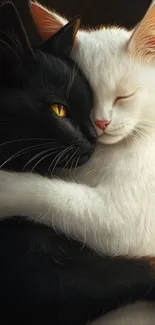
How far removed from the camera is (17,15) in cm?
71

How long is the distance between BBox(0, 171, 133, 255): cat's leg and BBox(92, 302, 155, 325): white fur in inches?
→ 3.4

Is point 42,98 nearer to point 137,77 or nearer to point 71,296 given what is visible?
point 137,77

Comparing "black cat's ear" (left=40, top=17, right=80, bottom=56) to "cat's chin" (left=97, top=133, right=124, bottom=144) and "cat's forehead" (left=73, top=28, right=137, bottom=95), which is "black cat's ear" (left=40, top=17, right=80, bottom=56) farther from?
"cat's chin" (left=97, top=133, right=124, bottom=144)

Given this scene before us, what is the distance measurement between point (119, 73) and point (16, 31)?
0.58ft

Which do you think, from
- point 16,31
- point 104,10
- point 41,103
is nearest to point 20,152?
point 41,103

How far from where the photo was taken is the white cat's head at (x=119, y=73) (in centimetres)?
72

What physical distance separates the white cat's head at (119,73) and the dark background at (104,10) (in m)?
0.03

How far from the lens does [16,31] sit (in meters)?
0.71

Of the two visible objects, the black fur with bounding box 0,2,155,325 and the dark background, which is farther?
the dark background

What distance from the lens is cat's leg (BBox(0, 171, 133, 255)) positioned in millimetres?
679

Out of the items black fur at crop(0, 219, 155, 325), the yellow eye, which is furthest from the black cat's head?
black fur at crop(0, 219, 155, 325)

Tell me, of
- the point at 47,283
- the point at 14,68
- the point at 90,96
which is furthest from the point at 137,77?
the point at 47,283

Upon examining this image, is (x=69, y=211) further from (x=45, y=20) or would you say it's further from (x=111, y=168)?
(x=45, y=20)

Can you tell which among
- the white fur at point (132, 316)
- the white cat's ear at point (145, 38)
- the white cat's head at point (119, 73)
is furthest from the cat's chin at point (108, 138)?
the white fur at point (132, 316)
